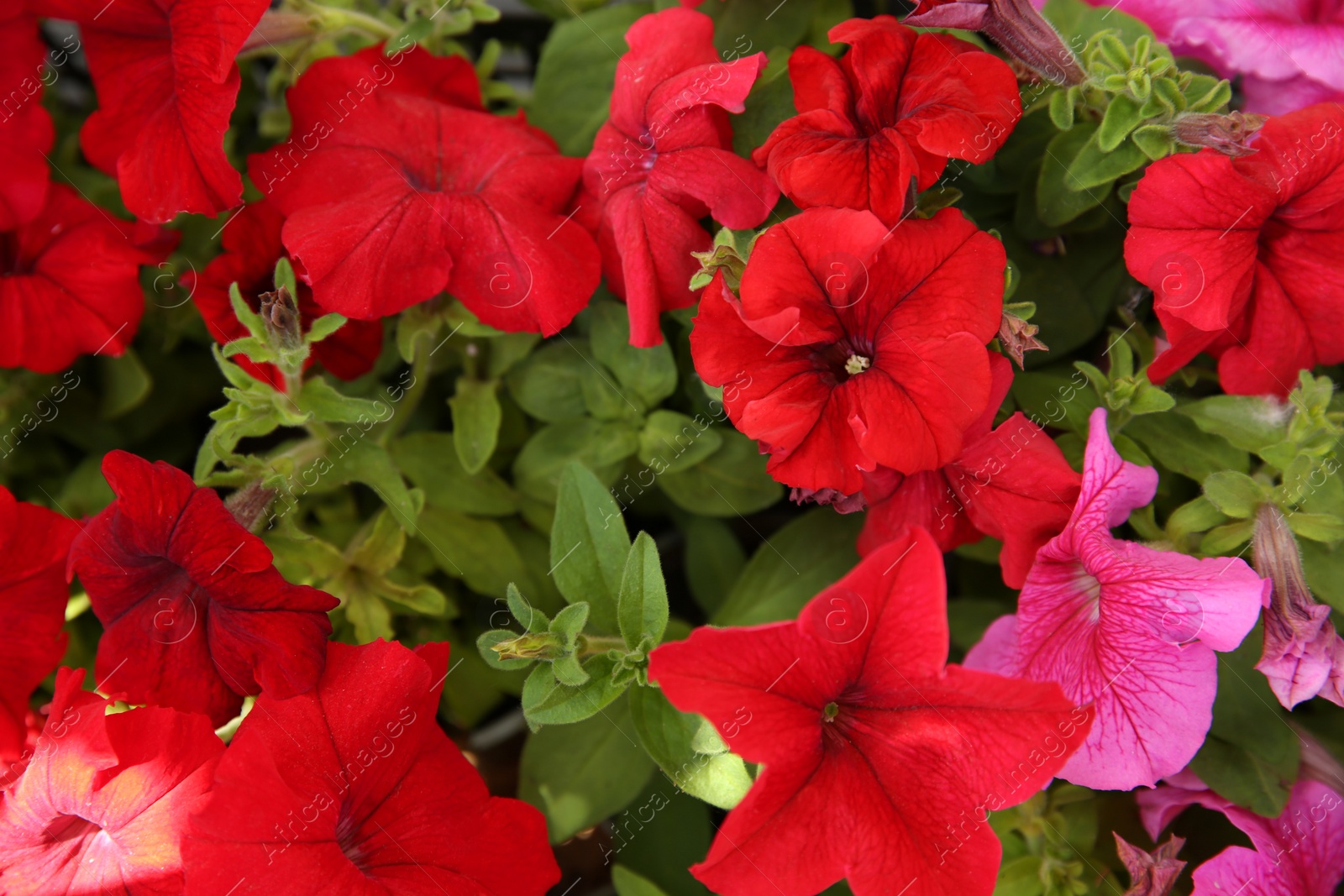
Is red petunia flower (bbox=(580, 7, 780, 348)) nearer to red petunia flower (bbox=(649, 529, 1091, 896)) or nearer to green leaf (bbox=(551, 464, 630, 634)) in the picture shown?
green leaf (bbox=(551, 464, 630, 634))

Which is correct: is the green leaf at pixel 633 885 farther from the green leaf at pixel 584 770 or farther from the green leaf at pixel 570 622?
the green leaf at pixel 570 622

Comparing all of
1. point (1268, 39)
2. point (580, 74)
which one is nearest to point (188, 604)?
point (580, 74)

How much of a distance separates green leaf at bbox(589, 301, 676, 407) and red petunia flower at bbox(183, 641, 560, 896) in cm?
28

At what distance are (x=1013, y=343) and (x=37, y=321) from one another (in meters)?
0.80

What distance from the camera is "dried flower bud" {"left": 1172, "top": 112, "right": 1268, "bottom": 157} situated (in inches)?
25.5

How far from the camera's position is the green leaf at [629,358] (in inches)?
33.7

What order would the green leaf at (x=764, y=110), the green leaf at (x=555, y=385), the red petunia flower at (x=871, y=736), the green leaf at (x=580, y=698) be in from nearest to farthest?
the red petunia flower at (x=871, y=736)
the green leaf at (x=580, y=698)
the green leaf at (x=764, y=110)
the green leaf at (x=555, y=385)

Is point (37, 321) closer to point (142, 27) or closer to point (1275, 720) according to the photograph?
point (142, 27)

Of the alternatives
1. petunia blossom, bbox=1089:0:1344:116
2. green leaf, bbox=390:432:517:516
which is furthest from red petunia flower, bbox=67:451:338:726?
petunia blossom, bbox=1089:0:1344:116

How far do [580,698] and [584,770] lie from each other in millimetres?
221

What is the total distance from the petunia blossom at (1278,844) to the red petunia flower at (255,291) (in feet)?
2.54

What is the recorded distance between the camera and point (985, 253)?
65cm

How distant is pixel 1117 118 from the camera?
0.69 meters

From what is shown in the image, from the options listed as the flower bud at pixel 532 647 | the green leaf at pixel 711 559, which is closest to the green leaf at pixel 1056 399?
the green leaf at pixel 711 559
